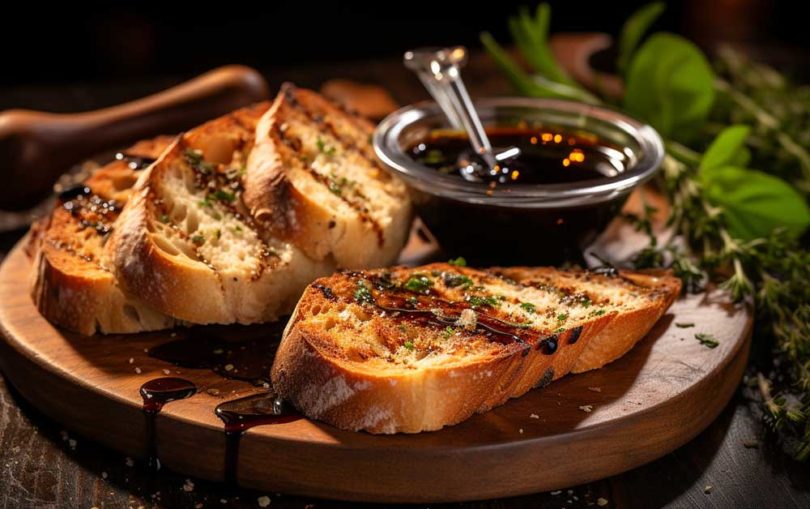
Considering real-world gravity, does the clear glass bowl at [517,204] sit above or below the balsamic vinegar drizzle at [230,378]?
above

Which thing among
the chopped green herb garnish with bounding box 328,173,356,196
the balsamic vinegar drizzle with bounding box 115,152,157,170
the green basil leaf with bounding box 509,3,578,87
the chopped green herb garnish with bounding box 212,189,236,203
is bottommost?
the balsamic vinegar drizzle with bounding box 115,152,157,170

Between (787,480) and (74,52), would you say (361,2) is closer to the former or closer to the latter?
(74,52)

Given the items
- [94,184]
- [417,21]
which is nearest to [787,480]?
[94,184]

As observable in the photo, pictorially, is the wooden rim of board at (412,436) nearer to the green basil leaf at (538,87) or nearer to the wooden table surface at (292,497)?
the wooden table surface at (292,497)

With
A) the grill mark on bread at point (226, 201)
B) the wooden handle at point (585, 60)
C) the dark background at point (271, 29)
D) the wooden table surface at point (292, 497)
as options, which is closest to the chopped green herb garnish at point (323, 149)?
the grill mark on bread at point (226, 201)

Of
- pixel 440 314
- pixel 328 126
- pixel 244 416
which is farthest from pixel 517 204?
pixel 244 416

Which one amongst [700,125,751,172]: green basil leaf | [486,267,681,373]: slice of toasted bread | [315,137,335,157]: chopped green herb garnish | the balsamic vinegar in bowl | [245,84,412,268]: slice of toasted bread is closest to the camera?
[486,267,681,373]: slice of toasted bread

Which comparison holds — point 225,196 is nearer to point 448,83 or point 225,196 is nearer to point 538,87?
point 448,83

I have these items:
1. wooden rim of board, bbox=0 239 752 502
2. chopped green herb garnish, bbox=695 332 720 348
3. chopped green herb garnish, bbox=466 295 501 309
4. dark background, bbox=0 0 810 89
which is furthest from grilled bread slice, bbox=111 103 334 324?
dark background, bbox=0 0 810 89

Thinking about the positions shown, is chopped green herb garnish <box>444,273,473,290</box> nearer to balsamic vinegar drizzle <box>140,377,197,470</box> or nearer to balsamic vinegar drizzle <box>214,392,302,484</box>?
balsamic vinegar drizzle <box>214,392,302,484</box>
